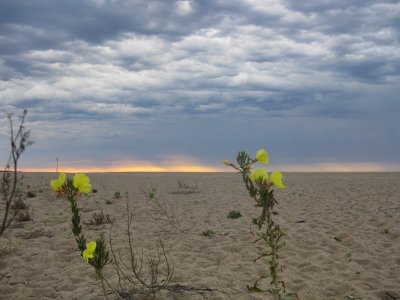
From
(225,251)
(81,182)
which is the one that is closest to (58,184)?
(81,182)

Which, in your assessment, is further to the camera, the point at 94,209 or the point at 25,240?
the point at 94,209

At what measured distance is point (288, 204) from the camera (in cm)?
1204

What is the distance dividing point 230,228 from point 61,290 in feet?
13.4

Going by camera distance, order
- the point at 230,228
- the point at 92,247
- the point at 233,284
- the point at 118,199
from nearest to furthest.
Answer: the point at 92,247 → the point at 233,284 → the point at 230,228 → the point at 118,199

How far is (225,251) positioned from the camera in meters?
6.63

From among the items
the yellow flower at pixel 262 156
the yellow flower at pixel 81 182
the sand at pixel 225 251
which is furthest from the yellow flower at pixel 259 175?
the yellow flower at pixel 81 182

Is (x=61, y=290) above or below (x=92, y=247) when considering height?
below

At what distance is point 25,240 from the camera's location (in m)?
7.71

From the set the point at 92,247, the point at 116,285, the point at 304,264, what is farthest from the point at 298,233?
the point at 92,247

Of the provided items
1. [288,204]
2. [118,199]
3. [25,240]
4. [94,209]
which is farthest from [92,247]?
[118,199]

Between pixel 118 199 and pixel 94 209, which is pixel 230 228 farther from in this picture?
pixel 118 199

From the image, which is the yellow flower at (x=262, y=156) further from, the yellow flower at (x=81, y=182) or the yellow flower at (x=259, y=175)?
the yellow flower at (x=81, y=182)

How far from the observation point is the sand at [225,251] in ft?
16.4

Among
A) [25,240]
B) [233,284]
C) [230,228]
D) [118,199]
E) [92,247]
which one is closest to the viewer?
[92,247]
